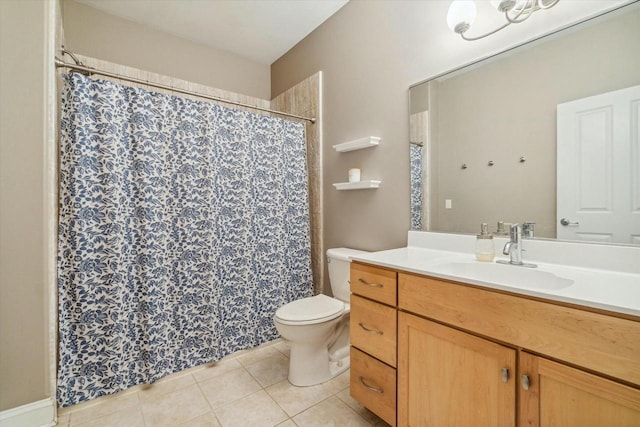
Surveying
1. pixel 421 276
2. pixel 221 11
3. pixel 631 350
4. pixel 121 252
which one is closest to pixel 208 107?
pixel 221 11

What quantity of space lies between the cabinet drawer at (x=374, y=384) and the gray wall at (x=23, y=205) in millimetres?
1554

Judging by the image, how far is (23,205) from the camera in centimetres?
138

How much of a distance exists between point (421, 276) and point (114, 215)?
65.6 inches

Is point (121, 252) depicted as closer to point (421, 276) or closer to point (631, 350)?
point (421, 276)

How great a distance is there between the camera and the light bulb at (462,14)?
1.33 m

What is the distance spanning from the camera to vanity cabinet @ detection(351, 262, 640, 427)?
2.31 feet

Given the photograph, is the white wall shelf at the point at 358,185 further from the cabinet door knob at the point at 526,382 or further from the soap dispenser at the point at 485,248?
the cabinet door knob at the point at 526,382

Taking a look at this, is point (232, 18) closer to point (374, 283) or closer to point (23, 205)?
point (23, 205)

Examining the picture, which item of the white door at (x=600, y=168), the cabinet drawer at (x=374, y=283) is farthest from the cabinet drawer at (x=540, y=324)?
the white door at (x=600, y=168)

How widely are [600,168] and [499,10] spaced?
803mm

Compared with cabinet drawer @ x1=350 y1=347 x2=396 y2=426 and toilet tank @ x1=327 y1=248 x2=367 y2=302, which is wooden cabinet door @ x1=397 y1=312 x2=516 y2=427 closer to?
cabinet drawer @ x1=350 y1=347 x2=396 y2=426

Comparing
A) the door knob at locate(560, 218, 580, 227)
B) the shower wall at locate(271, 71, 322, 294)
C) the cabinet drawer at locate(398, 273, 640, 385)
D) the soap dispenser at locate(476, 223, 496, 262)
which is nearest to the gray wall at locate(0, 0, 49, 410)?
the shower wall at locate(271, 71, 322, 294)

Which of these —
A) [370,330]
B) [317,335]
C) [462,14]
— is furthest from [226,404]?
[462,14]

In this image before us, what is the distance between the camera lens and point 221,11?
2203 millimetres
